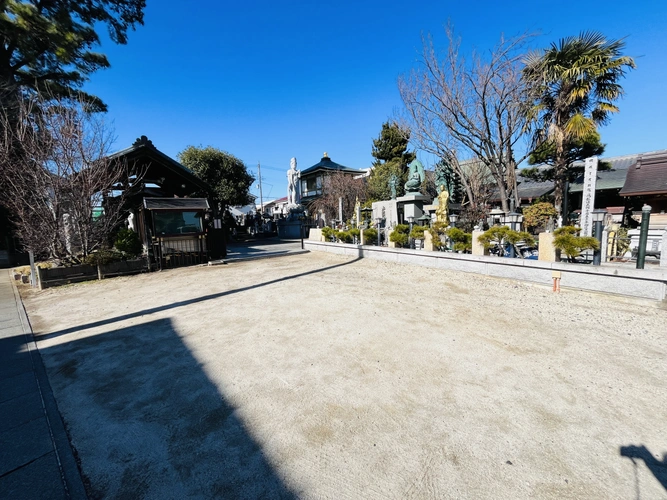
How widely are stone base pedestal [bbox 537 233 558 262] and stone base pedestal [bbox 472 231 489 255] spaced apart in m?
1.17

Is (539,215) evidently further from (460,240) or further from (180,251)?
(180,251)

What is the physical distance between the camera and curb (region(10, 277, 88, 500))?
1663 mm

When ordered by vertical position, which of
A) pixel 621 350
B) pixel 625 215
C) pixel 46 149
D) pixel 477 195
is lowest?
pixel 621 350

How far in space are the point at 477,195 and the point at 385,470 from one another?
13.5 m

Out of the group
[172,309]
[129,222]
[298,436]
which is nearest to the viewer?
[298,436]

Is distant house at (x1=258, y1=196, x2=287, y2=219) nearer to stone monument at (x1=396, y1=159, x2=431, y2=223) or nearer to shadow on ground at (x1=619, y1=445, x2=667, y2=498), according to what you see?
stone monument at (x1=396, y1=159, x2=431, y2=223)

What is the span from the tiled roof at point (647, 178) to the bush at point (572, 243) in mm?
8520

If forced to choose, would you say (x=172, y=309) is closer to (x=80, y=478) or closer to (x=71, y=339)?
(x=71, y=339)

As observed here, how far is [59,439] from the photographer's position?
80.3 inches

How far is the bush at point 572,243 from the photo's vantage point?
197 inches

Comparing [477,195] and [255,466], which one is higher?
[477,195]

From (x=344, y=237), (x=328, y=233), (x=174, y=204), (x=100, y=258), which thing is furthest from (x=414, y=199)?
(x=100, y=258)

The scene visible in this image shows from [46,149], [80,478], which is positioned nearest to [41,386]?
[80,478]

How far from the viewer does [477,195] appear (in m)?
13.1
